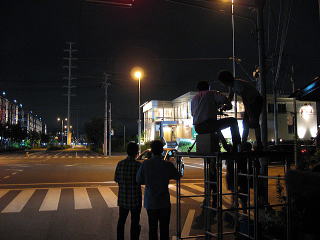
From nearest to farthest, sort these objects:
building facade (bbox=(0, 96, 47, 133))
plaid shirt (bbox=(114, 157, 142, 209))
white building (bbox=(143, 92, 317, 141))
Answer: plaid shirt (bbox=(114, 157, 142, 209)), white building (bbox=(143, 92, 317, 141)), building facade (bbox=(0, 96, 47, 133))

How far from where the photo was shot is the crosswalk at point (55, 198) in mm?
10242

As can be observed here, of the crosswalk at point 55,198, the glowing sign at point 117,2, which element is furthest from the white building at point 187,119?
the glowing sign at point 117,2

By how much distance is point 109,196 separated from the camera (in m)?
12.3

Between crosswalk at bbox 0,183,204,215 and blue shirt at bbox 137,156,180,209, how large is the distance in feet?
18.5

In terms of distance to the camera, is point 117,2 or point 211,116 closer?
point 211,116

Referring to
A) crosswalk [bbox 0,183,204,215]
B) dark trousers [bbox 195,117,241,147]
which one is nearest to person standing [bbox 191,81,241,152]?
dark trousers [bbox 195,117,241,147]

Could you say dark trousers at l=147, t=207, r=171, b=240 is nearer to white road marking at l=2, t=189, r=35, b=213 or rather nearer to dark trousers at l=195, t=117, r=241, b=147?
dark trousers at l=195, t=117, r=241, b=147

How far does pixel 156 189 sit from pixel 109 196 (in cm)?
769

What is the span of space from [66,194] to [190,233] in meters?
7.06

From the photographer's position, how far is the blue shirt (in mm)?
5078

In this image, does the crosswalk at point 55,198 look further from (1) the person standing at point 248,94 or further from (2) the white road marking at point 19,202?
(1) the person standing at point 248,94

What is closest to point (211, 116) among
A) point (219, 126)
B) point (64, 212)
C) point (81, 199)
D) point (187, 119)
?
point (219, 126)

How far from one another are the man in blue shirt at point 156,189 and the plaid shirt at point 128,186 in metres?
0.49

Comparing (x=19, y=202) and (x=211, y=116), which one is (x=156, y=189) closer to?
(x=211, y=116)
